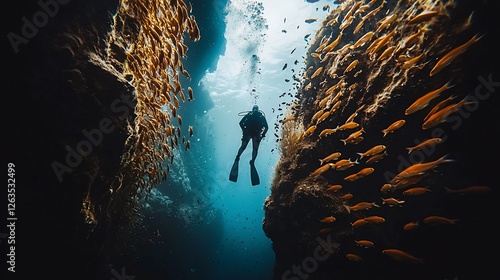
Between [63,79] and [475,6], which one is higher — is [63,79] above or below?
below

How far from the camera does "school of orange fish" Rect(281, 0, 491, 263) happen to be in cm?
354

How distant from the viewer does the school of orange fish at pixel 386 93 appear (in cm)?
354

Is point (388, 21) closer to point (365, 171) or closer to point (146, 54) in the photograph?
point (365, 171)

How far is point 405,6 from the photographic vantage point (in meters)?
5.06

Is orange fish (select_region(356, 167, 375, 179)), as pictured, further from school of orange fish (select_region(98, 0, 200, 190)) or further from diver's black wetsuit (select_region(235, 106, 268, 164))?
diver's black wetsuit (select_region(235, 106, 268, 164))

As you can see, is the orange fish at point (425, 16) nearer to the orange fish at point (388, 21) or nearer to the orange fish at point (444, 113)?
the orange fish at point (388, 21)

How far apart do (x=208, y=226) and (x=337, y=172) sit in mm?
15694

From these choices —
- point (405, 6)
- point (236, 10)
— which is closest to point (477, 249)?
point (405, 6)

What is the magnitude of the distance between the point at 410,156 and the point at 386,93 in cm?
135

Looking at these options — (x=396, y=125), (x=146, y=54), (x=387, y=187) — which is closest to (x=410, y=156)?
(x=387, y=187)

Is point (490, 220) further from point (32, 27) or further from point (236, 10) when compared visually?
point (236, 10)

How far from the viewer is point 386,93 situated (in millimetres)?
4723

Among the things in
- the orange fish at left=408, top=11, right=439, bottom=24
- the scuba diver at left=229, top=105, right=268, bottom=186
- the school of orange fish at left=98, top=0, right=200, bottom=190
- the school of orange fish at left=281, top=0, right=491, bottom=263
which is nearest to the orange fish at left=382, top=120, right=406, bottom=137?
the school of orange fish at left=281, top=0, right=491, bottom=263

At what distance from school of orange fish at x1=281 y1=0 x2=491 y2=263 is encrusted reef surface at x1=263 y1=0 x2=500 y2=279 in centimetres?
2
